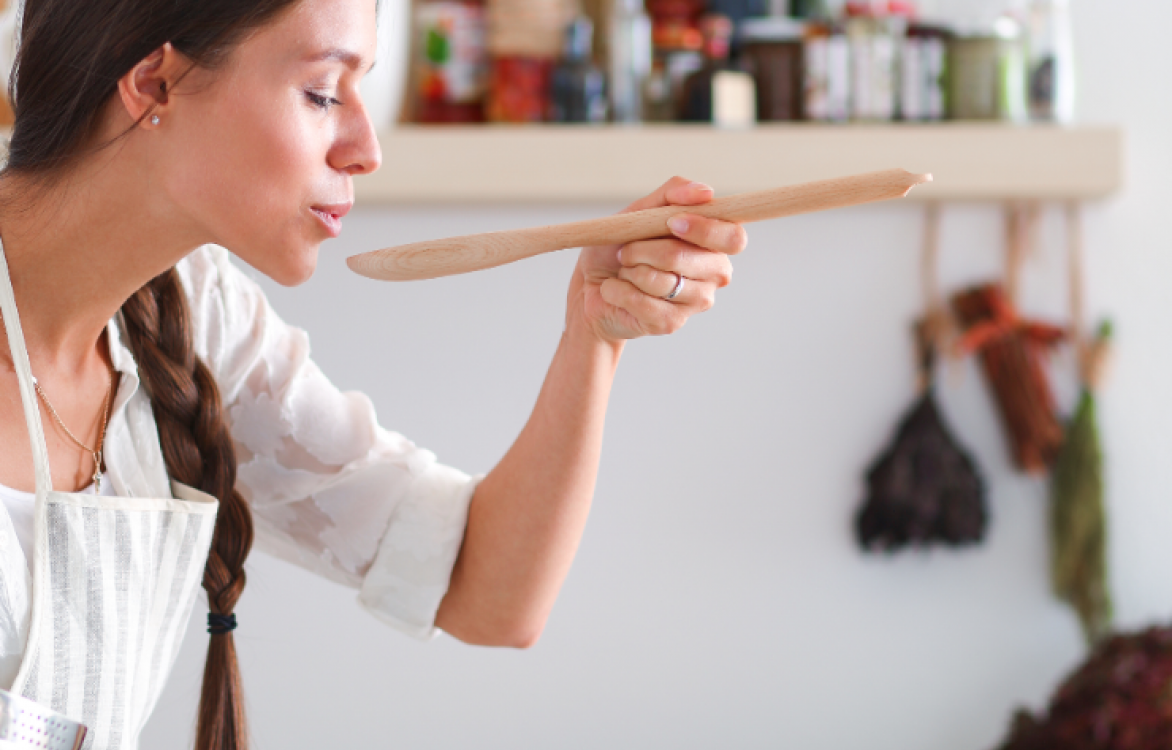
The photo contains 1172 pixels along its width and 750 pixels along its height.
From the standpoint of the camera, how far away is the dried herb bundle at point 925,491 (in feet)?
4.49

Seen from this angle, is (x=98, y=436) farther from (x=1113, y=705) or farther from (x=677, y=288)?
(x=1113, y=705)

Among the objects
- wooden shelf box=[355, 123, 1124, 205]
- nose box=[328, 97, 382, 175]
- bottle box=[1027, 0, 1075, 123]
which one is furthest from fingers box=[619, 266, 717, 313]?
bottle box=[1027, 0, 1075, 123]

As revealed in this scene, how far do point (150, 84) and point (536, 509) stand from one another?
37 centimetres

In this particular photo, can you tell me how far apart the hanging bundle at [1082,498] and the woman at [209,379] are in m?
0.88

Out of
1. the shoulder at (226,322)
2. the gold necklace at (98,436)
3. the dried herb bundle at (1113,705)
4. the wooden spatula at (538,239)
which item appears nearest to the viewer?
the wooden spatula at (538,239)

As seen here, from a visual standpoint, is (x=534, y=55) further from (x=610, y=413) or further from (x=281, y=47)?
(x=281, y=47)

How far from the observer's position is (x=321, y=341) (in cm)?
141

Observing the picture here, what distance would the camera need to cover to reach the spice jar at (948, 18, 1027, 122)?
133cm

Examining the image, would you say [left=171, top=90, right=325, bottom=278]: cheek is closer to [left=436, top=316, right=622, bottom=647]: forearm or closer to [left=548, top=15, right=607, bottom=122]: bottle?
[left=436, top=316, right=622, bottom=647]: forearm

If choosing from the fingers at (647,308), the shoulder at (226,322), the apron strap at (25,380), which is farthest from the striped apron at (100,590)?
the fingers at (647,308)

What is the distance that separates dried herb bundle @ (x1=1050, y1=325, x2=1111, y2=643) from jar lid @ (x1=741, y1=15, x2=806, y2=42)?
0.56 metres

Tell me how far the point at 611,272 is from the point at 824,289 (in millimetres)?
795

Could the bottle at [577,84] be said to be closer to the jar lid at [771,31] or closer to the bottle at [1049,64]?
the jar lid at [771,31]

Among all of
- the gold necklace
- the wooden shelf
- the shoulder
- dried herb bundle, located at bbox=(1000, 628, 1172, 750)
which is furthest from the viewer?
the wooden shelf
